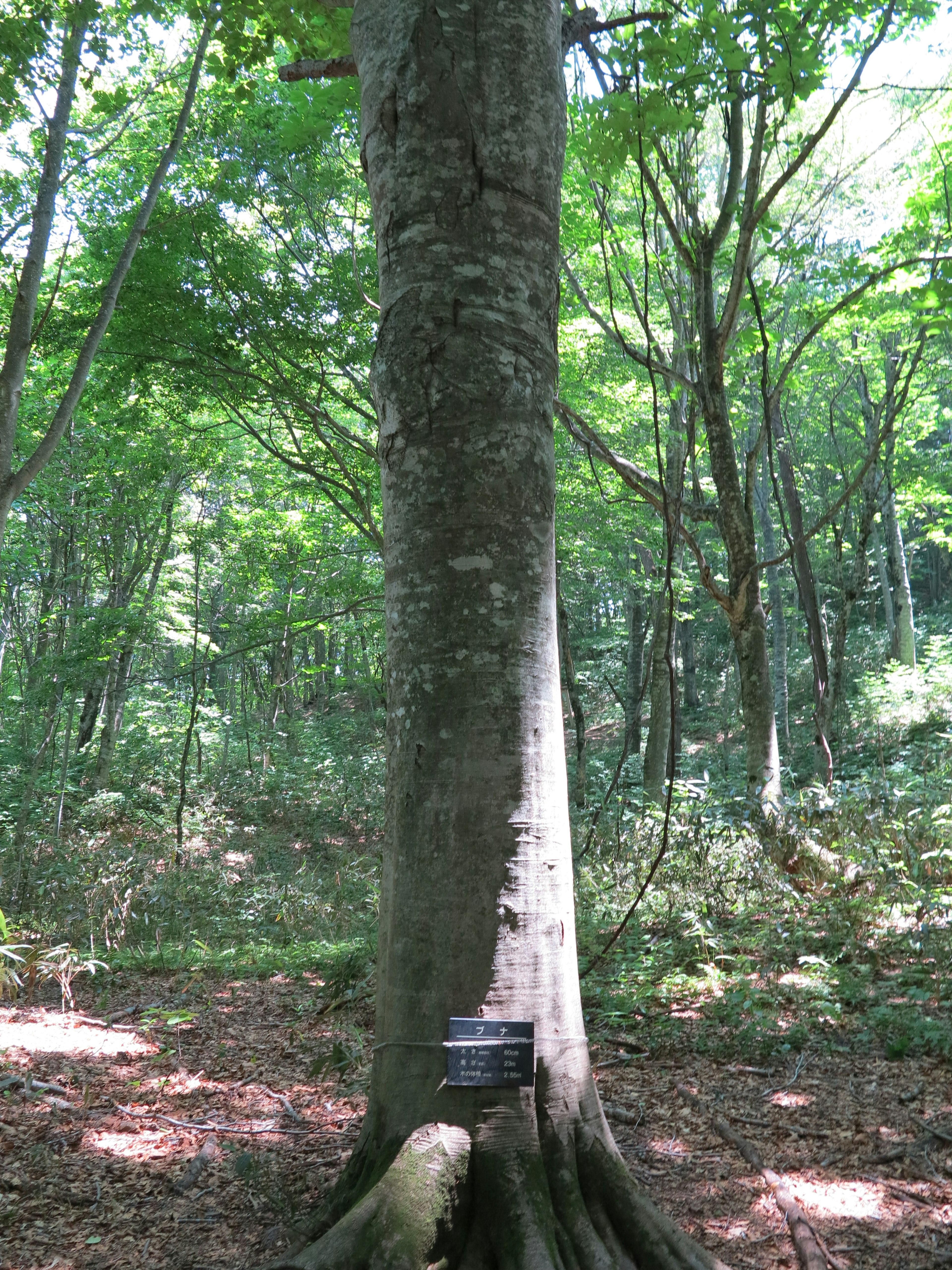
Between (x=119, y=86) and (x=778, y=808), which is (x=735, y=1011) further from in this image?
(x=119, y=86)

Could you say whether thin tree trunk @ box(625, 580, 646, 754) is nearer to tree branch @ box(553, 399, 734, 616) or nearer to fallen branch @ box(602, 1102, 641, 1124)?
tree branch @ box(553, 399, 734, 616)

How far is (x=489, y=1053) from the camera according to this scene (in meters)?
1.91

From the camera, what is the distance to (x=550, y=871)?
205cm

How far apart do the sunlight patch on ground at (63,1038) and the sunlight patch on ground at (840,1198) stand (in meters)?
3.04

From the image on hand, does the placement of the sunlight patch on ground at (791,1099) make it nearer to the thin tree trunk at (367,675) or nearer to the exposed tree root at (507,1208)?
the exposed tree root at (507,1208)

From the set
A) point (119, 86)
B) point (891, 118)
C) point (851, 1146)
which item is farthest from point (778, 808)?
→ point (891, 118)

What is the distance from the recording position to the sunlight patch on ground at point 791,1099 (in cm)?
299

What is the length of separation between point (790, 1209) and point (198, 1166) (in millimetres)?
1868

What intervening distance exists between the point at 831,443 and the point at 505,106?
1973 cm

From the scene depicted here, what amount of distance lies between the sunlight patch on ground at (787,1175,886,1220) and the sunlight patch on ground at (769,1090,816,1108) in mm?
533

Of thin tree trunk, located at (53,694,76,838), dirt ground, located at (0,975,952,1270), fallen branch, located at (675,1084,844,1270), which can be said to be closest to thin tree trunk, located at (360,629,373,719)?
thin tree trunk, located at (53,694,76,838)

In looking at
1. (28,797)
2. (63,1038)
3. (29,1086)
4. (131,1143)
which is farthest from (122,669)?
(131,1143)

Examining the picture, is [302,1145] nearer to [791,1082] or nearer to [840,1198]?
[840,1198]

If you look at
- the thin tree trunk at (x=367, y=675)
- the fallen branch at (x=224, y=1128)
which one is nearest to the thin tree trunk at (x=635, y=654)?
the thin tree trunk at (x=367, y=675)
